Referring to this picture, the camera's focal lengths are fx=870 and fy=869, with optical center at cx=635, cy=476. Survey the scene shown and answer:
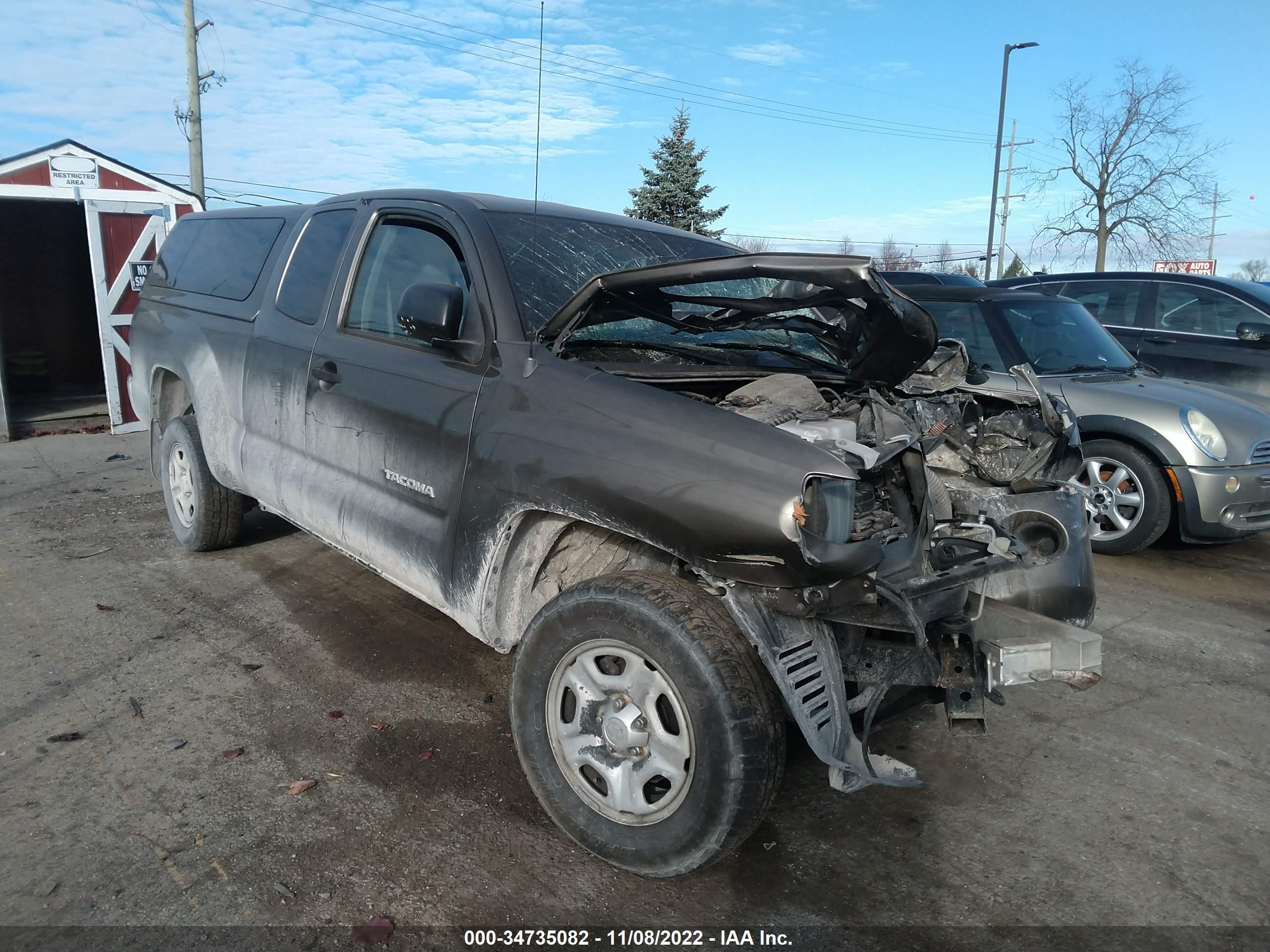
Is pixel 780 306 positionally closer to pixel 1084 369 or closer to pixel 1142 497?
pixel 1142 497

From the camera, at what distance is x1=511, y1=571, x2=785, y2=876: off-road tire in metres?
2.34

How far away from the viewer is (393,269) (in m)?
3.78

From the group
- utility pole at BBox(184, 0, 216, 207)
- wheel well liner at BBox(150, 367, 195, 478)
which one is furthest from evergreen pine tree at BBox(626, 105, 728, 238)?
wheel well liner at BBox(150, 367, 195, 478)

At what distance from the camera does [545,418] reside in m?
2.81

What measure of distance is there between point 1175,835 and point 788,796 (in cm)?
130

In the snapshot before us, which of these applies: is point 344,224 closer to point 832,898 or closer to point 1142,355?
point 832,898

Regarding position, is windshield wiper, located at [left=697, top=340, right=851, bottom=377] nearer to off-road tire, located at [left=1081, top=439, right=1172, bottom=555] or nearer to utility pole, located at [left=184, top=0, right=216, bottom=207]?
off-road tire, located at [left=1081, top=439, right=1172, bottom=555]

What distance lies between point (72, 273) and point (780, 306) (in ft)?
49.1

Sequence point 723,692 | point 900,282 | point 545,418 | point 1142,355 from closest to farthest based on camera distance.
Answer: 1. point 723,692
2. point 545,418
3. point 1142,355
4. point 900,282

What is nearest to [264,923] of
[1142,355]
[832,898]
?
[832,898]

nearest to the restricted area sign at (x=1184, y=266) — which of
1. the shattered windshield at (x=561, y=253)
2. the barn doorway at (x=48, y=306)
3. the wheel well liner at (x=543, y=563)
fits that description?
the shattered windshield at (x=561, y=253)

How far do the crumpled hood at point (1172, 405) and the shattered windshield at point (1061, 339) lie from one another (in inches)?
8.1

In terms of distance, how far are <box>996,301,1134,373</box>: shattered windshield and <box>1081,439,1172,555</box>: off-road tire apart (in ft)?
2.29

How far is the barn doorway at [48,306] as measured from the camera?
13.3 meters
